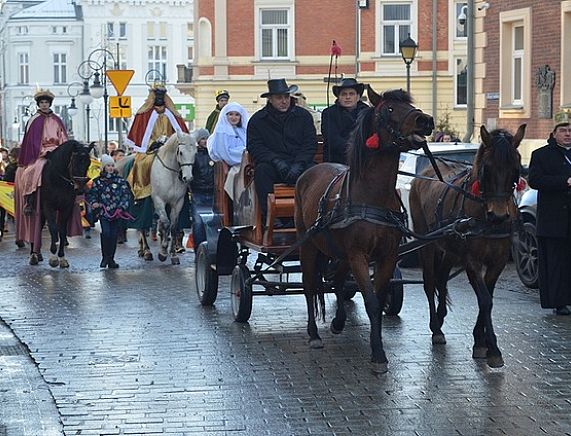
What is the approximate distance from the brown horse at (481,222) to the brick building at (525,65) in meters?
14.7

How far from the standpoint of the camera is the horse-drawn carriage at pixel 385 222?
991cm

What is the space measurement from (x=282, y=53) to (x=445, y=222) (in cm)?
4435

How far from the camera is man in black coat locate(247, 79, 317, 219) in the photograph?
39.8ft

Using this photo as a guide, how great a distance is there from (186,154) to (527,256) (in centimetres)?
599

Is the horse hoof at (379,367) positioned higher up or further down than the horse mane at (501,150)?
further down

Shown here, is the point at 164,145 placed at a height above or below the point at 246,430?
above

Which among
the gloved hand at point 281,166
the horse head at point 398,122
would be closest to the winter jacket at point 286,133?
the gloved hand at point 281,166

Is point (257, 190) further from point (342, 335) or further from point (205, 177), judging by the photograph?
point (205, 177)

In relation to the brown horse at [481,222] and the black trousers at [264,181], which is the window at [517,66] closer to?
the black trousers at [264,181]

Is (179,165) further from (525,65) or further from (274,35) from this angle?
(274,35)

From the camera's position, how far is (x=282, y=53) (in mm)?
54375

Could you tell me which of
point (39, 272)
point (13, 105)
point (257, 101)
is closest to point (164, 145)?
point (39, 272)

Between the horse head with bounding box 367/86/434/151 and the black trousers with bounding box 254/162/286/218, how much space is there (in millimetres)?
2062

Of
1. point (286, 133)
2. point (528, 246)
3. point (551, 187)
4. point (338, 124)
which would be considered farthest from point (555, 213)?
point (286, 133)
